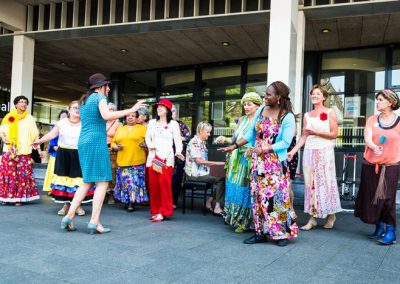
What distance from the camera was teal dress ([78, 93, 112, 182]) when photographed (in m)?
4.28

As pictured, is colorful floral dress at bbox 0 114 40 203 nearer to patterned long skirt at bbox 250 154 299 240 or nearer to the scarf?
the scarf

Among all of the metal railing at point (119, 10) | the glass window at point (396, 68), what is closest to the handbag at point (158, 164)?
the metal railing at point (119, 10)

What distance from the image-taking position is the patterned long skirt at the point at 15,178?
20.7ft

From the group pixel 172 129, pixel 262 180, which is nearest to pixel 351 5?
pixel 172 129

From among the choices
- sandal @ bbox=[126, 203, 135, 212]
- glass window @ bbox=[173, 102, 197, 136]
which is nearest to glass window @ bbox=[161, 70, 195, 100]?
glass window @ bbox=[173, 102, 197, 136]

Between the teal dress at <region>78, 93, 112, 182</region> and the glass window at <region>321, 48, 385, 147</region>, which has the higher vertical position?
the glass window at <region>321, 48, 385, 147</region>

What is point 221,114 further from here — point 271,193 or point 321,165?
point 271,193

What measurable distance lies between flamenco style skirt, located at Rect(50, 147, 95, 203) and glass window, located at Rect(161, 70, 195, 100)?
8154mm

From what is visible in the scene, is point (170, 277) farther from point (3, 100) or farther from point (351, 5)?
point (3, 100)

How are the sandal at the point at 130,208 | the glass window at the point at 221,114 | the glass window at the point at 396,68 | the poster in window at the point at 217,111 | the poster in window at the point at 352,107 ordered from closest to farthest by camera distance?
the sandal at the point at 130,208 → the glass window at the point at 396,68 → the poster in window at the point at 352,107 → the glass window at the point at 221,114 → the poster in window at the point at 217,111

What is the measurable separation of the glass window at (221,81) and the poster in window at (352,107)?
323 cm

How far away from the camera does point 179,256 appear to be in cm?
342

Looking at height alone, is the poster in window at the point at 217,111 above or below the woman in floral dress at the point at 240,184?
above

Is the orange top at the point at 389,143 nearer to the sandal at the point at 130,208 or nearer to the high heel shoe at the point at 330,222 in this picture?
the high heel shoe at the point at 330,222
